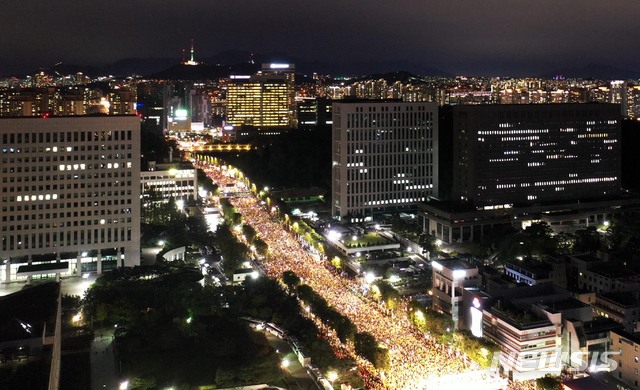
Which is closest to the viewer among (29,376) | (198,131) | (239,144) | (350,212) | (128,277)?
(29,376)

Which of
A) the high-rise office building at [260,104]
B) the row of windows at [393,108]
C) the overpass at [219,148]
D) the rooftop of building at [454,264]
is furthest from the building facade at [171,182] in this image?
the high-rise office building at [260,104]

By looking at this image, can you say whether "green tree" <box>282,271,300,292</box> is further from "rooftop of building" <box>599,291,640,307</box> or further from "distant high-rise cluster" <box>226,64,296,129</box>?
"distant high-rise cluster" <box>226,64,296,129</box>

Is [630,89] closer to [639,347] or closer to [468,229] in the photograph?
[468,229]

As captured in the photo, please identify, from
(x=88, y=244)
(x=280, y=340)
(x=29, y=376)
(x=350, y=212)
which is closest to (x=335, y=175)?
(x=350, y=212)

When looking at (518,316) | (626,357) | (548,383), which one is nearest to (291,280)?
(518,316)

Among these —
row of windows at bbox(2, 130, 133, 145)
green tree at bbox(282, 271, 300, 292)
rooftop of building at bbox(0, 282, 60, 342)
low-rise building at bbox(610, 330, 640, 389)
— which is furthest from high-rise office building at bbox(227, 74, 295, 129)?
low-rise building at bbox(610, 330, 640, 389)

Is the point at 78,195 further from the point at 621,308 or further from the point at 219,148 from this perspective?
the point at 219,148

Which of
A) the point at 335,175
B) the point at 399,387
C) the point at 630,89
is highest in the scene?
the point at 630,89
